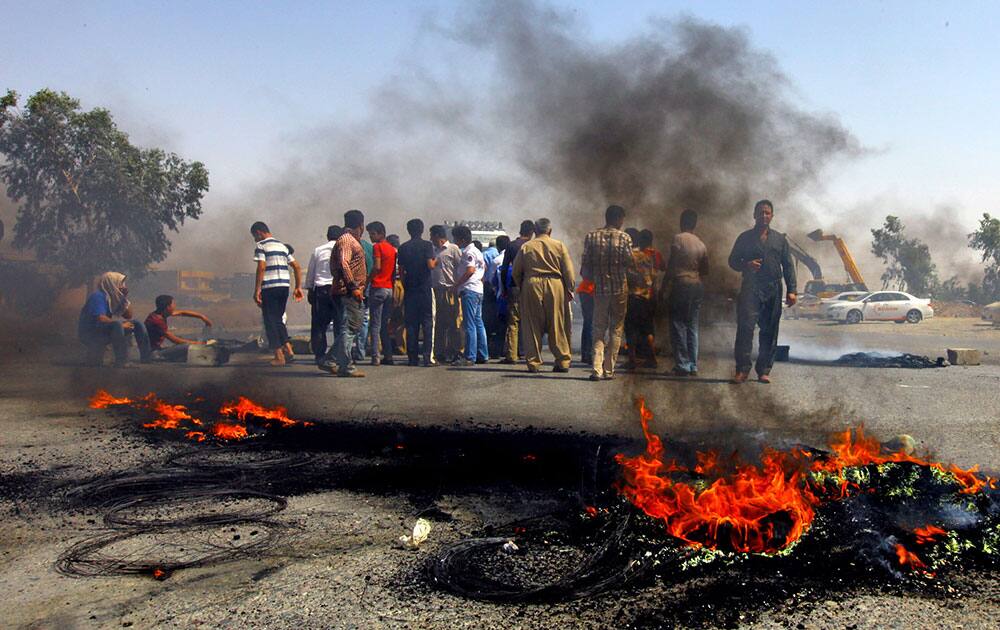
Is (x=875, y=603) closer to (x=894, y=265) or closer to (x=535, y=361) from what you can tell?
(x=535, y=361)

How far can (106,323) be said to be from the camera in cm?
1145

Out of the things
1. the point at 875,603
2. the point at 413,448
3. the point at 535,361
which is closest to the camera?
the point at 875,603

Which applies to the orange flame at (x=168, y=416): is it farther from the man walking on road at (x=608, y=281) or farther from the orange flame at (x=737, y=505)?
the man walking on road at (x=608, y=281)

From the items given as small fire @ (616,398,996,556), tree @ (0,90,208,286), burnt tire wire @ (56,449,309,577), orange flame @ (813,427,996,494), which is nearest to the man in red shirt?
burnt tire wire @ (56,449,309,577)

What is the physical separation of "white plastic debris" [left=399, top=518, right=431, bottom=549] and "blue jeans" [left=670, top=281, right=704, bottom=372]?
6.30 metres

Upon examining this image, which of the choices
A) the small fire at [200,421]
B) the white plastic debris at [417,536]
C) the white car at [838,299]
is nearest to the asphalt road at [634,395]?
the small fire at [200,421]

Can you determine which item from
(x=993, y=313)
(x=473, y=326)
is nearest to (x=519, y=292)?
(x=473, y=326)

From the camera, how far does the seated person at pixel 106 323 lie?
11.5 m

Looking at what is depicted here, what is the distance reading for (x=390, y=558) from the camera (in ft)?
12.1

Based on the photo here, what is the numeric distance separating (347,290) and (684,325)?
4191 millimetres

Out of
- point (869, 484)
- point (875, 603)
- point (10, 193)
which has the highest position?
point (10, 193)

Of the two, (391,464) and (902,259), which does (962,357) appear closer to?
(391,464)

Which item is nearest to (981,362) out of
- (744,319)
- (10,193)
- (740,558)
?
(744,319)

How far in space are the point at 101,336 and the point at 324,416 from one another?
5.90 m
